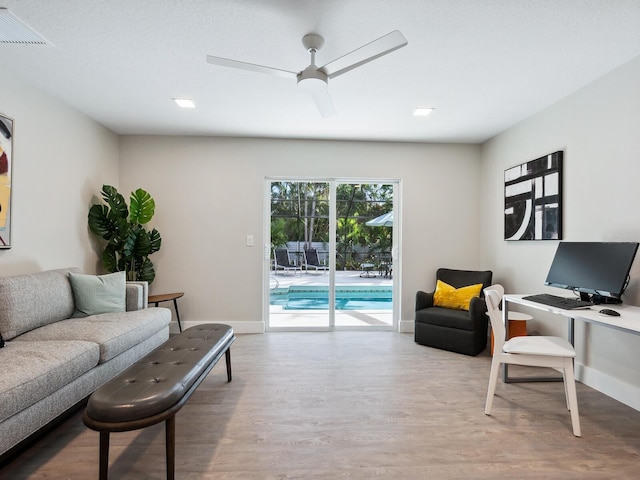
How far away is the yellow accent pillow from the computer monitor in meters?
1.02

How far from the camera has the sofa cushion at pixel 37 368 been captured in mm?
1569

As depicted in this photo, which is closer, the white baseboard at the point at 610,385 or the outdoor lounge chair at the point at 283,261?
the white baseboard at the point at 610,385

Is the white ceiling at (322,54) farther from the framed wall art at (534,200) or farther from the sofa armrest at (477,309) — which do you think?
the sofa armrest at (477,309)

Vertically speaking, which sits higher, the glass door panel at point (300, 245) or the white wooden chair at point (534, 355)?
the glass door panel at point (300, 245)

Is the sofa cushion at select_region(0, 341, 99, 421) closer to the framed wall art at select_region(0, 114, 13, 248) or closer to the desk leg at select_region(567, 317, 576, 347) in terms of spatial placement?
the framed wall art at select_region(0, 114, 13, 248)

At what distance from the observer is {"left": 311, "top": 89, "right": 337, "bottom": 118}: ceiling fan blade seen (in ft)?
7.77

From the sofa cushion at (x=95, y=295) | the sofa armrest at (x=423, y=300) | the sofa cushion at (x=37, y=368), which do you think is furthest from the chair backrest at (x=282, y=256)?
the sofa cushion at (x=37, y=368)

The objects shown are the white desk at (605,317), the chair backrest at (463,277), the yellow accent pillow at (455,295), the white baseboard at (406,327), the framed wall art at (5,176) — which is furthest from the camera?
the white baseboard at (406,327)

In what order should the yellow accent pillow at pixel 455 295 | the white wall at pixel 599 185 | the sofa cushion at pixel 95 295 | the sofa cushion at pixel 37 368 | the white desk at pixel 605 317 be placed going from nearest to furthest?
the sofa cushion at pixel 37 368
the white desk at pixel 605 317
the white wall at pixel 599 185
the sofa cushion at pixel 95 295
the yellow accent pillow at pixel 455 295

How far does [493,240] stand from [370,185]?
5.65 feet

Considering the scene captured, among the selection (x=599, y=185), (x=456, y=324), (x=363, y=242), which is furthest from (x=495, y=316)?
(x=363, y=242)

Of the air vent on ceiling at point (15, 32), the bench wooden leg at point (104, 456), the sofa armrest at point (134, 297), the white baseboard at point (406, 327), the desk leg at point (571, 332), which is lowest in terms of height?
the white baseboard at point (406, 327)

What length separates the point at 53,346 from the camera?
2.05 meters

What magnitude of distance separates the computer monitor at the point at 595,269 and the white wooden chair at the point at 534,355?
48 centimetres
